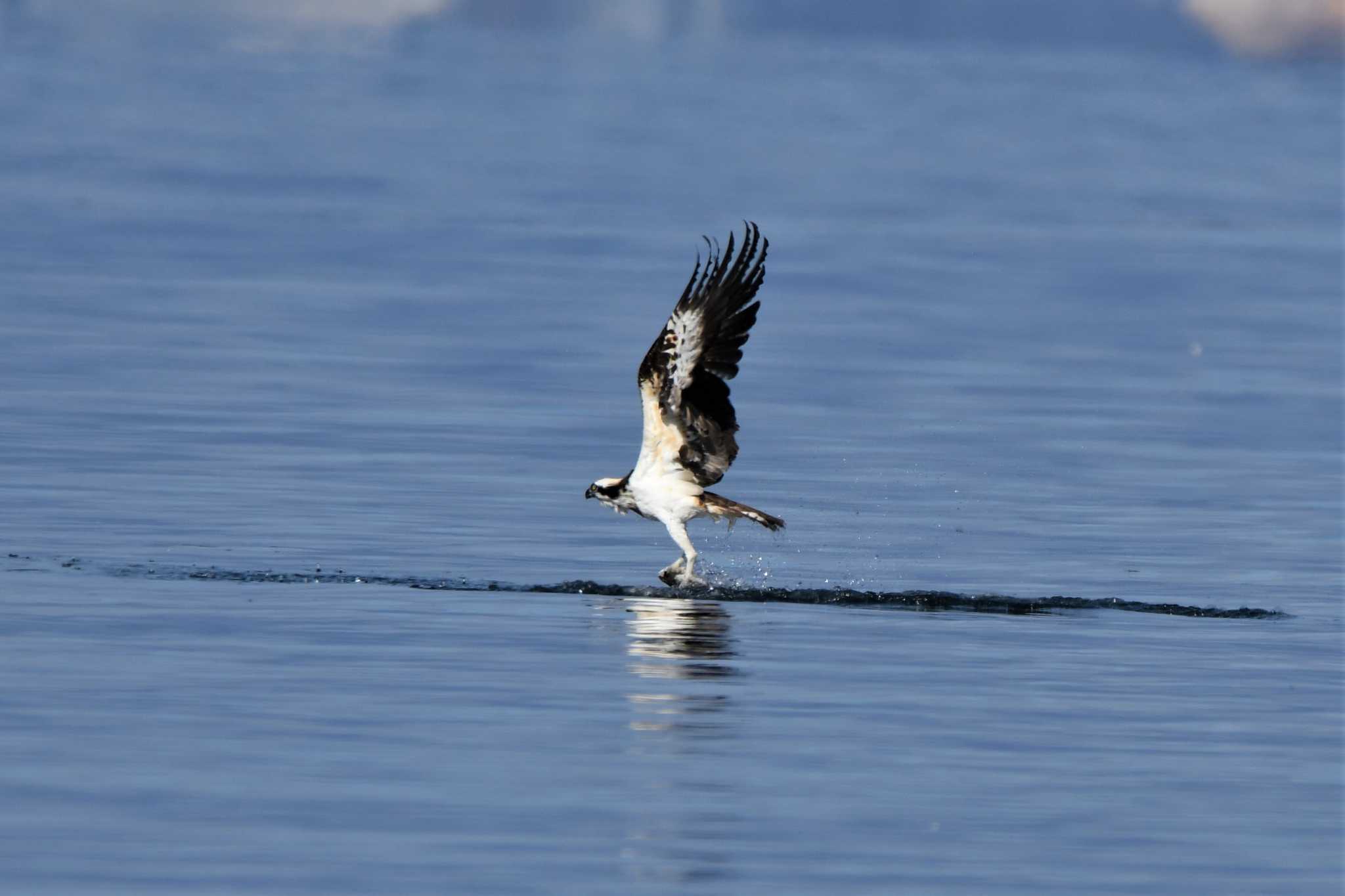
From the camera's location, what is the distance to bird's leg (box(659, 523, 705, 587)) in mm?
22484

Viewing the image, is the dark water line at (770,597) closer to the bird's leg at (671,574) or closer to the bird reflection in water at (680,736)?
the bird's leg at (671,574)

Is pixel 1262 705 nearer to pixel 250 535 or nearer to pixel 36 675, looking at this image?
pixel 36 675

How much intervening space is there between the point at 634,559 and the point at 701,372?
6.48 ft

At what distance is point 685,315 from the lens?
73.4ft

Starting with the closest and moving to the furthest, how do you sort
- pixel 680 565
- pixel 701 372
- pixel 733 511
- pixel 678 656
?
pixel 678 656 < pixel 701 372 < pixel 680 565 < pixel 733 511

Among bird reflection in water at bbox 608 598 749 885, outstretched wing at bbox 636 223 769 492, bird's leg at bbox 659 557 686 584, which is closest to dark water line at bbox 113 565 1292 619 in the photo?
bird's leg at bbox 659 557 686 584

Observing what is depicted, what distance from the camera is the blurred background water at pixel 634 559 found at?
48.3ft

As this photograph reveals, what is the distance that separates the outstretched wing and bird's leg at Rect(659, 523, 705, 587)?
304mm

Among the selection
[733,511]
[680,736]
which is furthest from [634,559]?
[680,736]

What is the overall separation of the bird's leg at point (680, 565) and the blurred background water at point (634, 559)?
45 centimetres

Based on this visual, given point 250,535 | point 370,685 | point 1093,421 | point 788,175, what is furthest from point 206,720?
point 788,175

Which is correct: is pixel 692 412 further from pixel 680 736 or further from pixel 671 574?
pixel 680 736

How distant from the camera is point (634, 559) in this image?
23.9 meters

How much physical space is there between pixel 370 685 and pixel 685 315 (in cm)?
534
